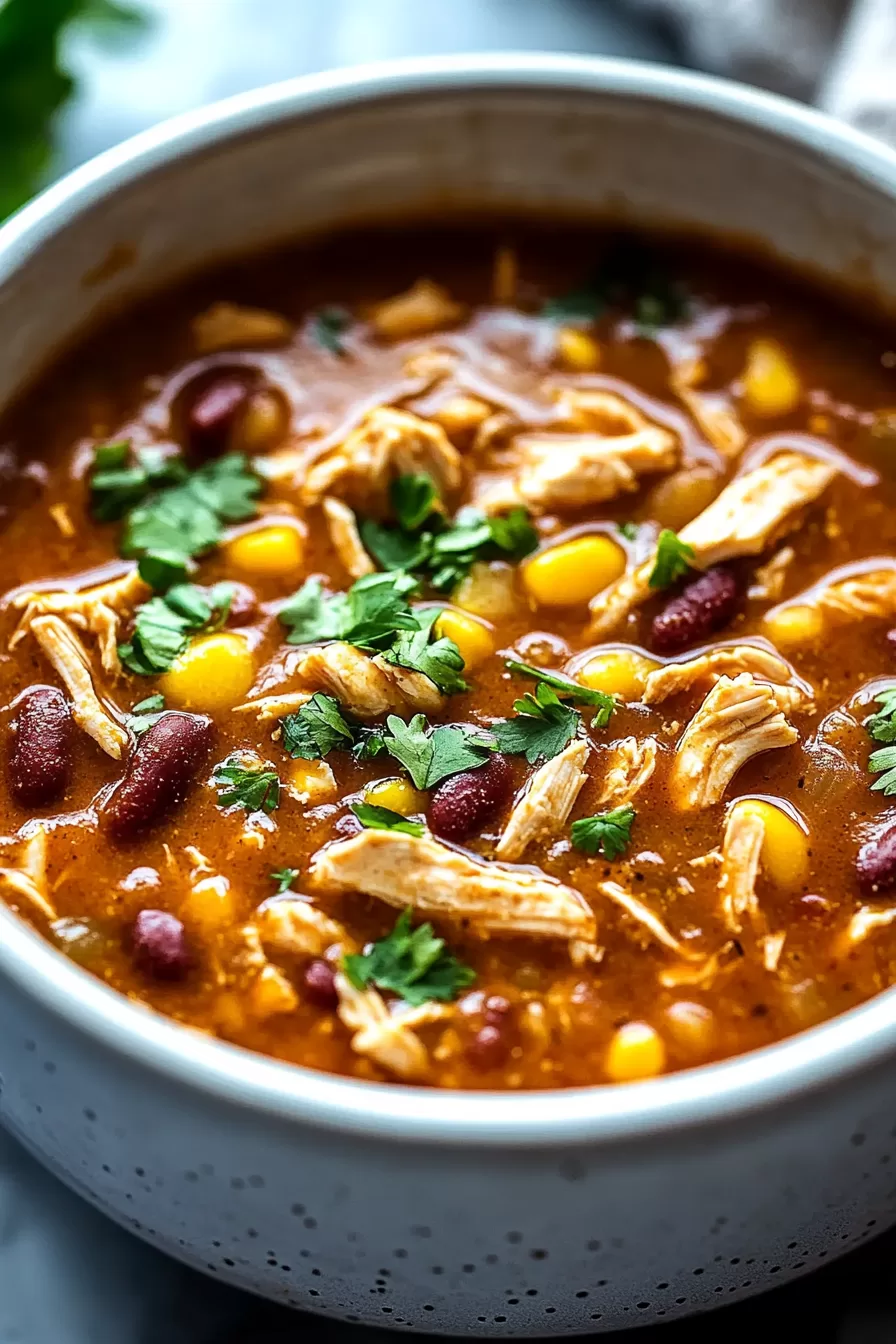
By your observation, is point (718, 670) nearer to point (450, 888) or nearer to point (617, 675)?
point (617, 675)

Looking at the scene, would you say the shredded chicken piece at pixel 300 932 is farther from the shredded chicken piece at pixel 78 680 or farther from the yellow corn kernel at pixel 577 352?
the yellow corn kernel at pixel 577 352

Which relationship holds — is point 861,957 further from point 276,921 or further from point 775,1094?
point 276,921

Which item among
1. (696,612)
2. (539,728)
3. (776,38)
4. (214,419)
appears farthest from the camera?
(776,38)

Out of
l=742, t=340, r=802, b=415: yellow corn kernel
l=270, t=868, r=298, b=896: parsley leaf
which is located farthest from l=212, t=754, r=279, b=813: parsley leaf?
l=742, t=340, r=802, b=415: yellow corn kernel

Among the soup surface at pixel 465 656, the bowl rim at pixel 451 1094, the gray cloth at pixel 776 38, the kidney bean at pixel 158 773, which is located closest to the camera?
the bowl rim at pixel 451 1094

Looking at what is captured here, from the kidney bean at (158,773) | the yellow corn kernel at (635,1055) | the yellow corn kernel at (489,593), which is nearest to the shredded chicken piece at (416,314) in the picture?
the yellow corn kernel at (489,593)

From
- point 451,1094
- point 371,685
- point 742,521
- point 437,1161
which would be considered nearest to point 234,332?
point 371,685

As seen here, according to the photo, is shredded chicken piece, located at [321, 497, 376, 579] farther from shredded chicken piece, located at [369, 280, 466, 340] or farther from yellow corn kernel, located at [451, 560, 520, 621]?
shredded chicken piece, located at [369, 280, 466, 340]
